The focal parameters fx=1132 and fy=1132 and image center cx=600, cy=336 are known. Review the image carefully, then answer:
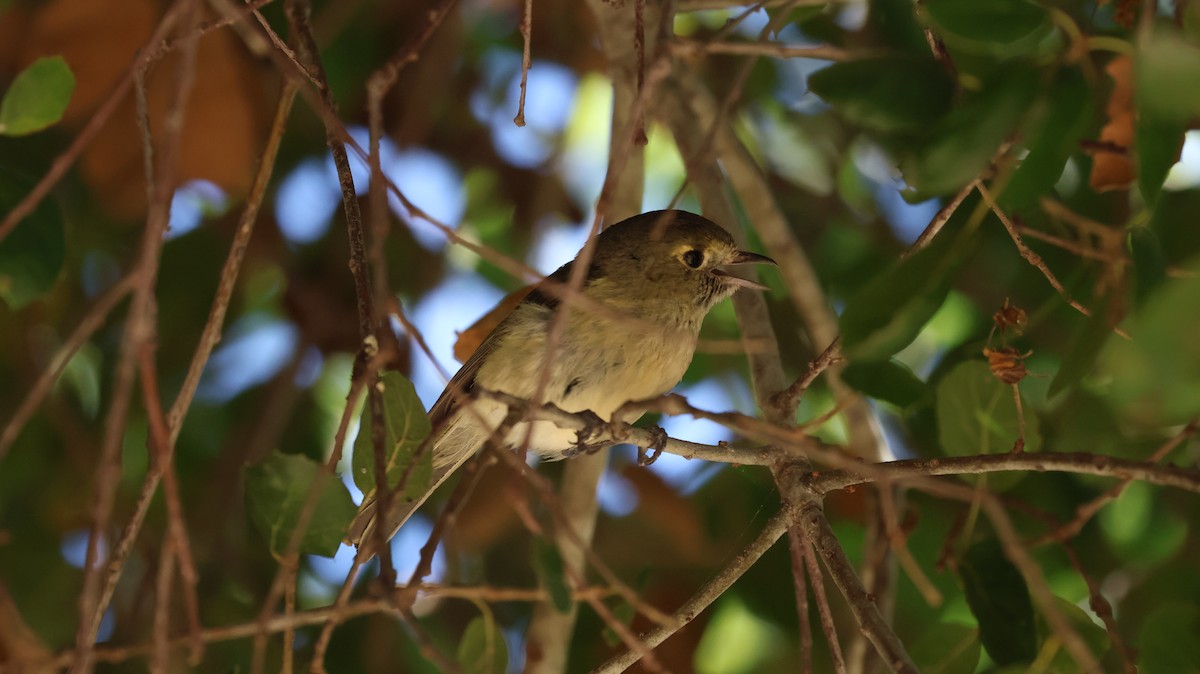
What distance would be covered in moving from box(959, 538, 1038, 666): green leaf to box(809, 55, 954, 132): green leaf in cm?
101

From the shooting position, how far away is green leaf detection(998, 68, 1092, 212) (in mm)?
1956

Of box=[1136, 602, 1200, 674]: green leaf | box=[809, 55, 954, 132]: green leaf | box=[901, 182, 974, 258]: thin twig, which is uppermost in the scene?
box=[809, 55, 954, 132]: green leaf

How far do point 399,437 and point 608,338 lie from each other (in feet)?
3.65

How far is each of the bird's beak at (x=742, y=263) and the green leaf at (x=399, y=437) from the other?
1339 millimetres

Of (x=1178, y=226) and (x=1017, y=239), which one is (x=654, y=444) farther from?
(x=1178, y=226)

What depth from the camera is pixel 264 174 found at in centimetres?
259

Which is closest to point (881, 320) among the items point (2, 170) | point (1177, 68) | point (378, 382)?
point (1177, 68)

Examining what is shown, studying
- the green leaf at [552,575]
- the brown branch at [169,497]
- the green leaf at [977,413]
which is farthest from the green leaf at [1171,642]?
the brown branch at [169,497]

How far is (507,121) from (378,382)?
2.92 m

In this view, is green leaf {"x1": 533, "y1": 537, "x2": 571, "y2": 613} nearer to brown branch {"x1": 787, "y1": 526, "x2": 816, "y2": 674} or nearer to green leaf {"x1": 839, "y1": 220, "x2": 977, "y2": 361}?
brown branch {"x1": 787, "y1": 526, "x2": 816, "y2": 674}

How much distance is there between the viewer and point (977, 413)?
2604 mm

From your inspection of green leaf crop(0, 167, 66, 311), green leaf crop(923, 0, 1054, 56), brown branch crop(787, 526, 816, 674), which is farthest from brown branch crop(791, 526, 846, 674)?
green leaf crop(0, 167, 66, 311)

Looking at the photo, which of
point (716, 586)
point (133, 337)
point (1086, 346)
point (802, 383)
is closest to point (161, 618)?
point (133, 337)

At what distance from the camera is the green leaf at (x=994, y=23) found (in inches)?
79.3
